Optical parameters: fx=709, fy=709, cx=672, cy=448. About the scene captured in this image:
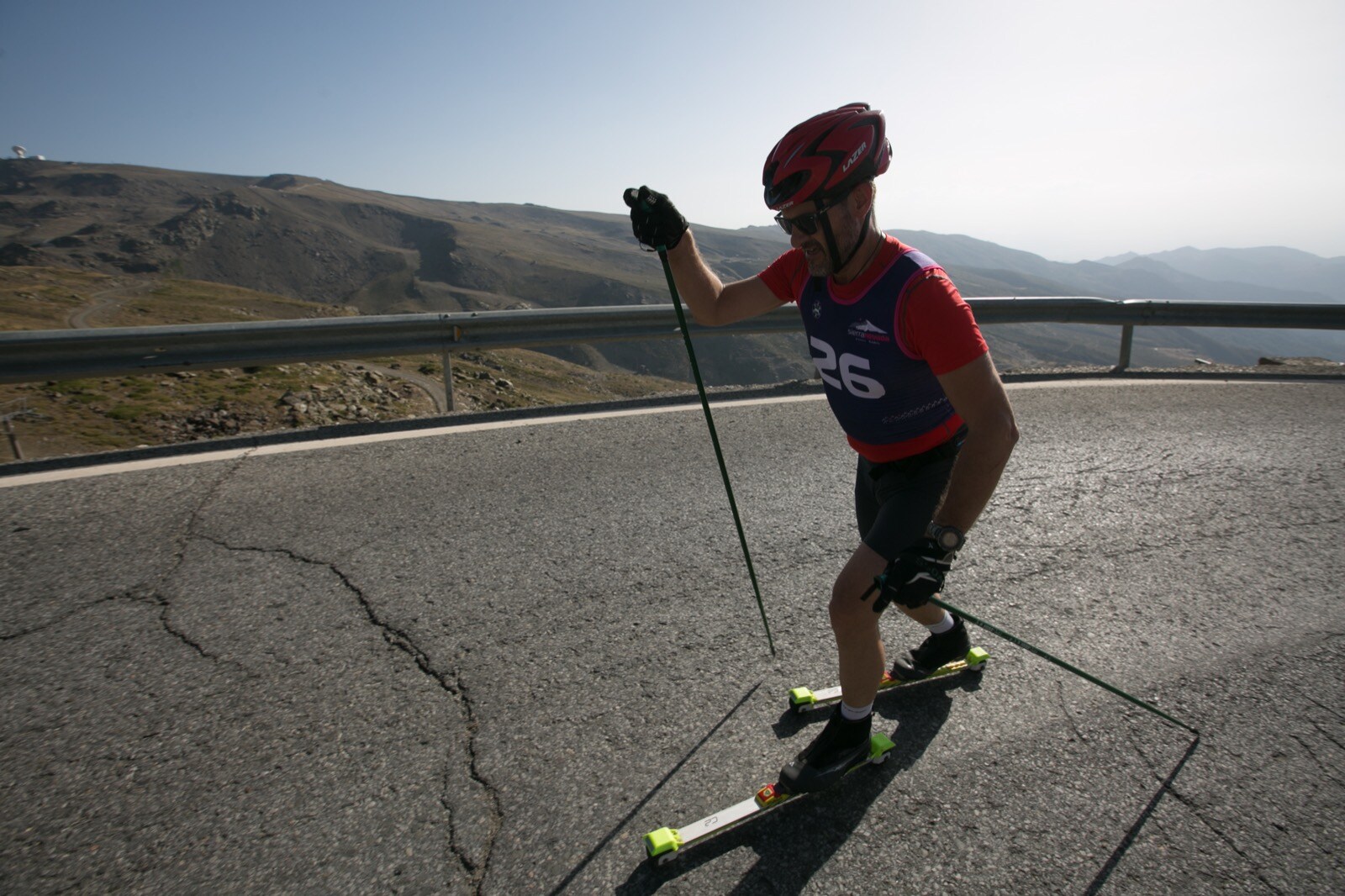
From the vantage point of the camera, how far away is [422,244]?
164 meters

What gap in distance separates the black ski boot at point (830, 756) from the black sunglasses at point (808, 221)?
65.1 inches

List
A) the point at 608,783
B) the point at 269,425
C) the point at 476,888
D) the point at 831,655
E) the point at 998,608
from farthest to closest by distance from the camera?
the point at 269,425 < the point at 998,608 < the point at 831,655 < the point at 608,783 < the point at 476,888

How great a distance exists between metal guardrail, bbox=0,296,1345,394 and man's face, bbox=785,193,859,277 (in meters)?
3.88

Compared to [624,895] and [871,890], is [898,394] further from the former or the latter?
[624,895]

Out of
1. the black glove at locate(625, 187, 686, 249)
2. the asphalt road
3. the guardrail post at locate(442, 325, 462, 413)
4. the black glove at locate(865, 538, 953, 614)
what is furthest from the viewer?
the guardrail post at locate(442, 325, 462, 413)

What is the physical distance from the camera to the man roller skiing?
2.08 m

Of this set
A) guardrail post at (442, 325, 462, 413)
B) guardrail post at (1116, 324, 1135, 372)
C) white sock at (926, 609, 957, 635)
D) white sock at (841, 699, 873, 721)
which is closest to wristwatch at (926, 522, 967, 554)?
white sock at (841, 699, 873, 721)

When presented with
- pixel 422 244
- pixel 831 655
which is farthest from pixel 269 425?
pixel 422 244

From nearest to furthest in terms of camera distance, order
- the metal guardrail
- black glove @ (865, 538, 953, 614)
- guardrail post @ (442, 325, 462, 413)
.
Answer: black glove @ (865, 538, 953, 614) < the metal guardrail < guardrail post @ (442, 325, 462, 413)

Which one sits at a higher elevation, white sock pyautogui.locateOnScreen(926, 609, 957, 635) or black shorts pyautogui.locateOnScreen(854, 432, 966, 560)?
black shorts pyautogui.locateOnScreen(854, 432, 966, 560)

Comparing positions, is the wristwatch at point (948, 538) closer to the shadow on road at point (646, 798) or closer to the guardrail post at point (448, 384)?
the shadow on road at point (646, 798)

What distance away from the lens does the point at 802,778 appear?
232 cm

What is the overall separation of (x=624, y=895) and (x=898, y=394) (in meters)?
1.76

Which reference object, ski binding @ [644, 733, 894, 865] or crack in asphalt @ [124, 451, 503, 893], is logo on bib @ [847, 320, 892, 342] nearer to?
ski binding @ [644, 733, 894, 865]
